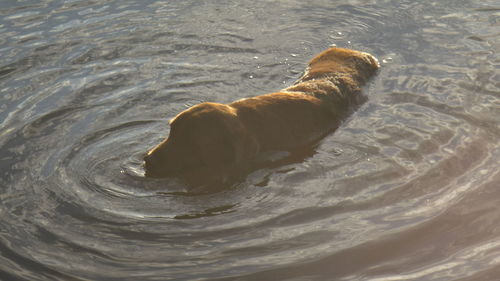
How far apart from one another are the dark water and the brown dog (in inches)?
6.0

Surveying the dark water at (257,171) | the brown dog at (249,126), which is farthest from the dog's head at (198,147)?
the dark water at (257,171)

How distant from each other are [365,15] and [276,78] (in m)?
2.18

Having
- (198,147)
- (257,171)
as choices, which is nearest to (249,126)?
(257,171)

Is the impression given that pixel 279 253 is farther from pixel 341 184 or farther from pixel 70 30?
pixel 70 30

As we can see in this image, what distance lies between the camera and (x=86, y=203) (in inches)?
216

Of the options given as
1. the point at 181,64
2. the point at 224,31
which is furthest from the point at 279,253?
the point at 224,31

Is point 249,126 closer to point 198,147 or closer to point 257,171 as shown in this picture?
point 257,171

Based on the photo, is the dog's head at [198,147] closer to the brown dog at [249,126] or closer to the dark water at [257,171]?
the brown dog at [249,126]

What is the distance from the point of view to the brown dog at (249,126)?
5.68 metres

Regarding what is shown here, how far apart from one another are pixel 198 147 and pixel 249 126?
522 millimetres

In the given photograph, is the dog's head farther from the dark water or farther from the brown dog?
the dark water

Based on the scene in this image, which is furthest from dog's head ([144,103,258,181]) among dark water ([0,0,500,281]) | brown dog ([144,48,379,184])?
dark water ([0,0,500,281])

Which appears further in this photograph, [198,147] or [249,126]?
[249,126]

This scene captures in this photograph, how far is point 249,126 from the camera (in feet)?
→ 19.7
